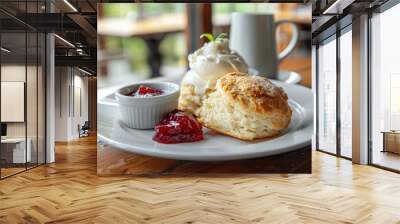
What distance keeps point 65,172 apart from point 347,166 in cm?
435

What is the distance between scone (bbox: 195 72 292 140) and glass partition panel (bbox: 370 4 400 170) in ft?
6.81

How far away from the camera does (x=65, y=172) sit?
5848mm

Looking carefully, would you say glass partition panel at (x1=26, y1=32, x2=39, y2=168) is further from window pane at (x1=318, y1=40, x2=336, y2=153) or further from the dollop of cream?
window pane at (x1=318, y1=40, x2=336, y2=153)

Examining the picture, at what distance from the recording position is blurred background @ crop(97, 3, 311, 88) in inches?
194

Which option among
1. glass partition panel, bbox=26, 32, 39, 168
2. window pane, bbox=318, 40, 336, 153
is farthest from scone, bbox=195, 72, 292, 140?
window pane, bbox=318, 40, 336, 153

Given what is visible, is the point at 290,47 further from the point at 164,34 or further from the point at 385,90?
the point at 385,90

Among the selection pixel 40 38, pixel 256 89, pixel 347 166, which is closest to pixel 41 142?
pixel 40 38

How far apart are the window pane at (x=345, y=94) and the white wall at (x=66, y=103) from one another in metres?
8.12

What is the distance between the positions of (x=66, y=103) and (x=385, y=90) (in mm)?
9387

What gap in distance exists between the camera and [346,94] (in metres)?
7.51

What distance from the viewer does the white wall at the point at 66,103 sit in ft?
40.6

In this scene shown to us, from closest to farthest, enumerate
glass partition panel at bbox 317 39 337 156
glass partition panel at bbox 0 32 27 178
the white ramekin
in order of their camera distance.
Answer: the white ramekin
glass partition panel at bbox 0 32 27 178
glass partition panel at bbox 317 39 337 156

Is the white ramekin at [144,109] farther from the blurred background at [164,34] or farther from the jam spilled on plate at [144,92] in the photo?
the blurred background at [164,34]

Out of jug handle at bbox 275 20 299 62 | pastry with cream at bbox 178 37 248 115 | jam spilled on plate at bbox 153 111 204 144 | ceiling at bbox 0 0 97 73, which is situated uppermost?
ceiling at bbox 0 0 97 73
